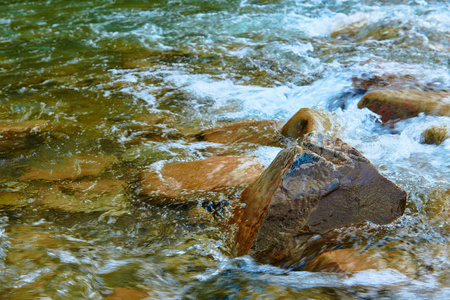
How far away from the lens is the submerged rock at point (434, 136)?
14.1 ft

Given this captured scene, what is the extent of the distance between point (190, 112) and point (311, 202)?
2.96 meters

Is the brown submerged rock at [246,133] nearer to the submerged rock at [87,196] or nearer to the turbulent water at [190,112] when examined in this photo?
the turbulent water at [190,112]

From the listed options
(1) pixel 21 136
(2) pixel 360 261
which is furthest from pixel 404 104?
(1) pixel 21 136

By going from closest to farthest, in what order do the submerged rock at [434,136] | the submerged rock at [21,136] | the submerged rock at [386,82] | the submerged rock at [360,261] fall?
the submerged rock at [360,261]
the submerged rock at [434,136]
the submerged rock at [21,136]
the submerged rock at [386,82]

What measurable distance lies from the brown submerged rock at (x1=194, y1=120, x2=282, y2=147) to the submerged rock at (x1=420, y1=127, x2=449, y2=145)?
4.90 feet

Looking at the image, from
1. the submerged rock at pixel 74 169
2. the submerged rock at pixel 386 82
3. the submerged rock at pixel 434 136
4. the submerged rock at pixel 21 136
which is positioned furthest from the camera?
the submerged rock at pixel 386 82

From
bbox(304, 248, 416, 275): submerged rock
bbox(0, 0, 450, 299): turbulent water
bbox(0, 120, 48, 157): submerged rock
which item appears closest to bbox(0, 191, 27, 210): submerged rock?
bbox(0, 0, 450, 299): turbulent water

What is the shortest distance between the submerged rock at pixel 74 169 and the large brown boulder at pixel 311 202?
1.84 meters

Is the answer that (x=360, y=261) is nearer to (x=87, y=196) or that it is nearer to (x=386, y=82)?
(x=87, y=196)

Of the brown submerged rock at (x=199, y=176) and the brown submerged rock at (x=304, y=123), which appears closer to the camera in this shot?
the brown submerged rock at (x=199, y=176)

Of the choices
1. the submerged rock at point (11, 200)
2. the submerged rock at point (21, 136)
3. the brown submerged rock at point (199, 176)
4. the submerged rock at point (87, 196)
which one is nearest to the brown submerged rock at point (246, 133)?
the brown submerged rock at point (199, 176)

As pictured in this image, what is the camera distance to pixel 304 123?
449 cm

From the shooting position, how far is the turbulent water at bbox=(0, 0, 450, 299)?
8.45ft

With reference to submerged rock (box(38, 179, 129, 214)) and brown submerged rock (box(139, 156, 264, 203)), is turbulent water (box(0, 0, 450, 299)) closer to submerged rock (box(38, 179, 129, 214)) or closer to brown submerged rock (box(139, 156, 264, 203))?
submerged rock (box(38, 179, 129, 214))
